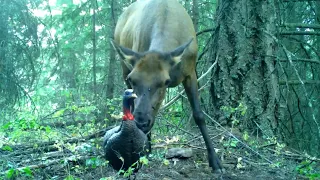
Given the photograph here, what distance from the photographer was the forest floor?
486 cm

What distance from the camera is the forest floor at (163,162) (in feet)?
15.9

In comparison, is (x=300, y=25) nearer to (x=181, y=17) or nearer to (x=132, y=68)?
(x=181, y=17)

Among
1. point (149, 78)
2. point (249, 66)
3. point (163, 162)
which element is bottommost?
point (163, 162)

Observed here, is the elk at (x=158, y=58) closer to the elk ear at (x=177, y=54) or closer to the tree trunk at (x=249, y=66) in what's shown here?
the elk ear at (x=177, y=54)

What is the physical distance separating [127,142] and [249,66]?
359 centimetres

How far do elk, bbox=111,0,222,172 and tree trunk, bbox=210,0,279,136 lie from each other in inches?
50.8

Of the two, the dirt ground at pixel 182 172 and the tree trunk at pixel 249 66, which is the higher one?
the tree trunk at pixel 249 66

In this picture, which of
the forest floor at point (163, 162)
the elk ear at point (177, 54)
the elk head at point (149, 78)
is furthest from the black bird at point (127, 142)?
the elk ear at point (177, 54)

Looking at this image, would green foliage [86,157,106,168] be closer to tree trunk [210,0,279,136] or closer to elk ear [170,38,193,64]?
elk ear [170,38,193,64]

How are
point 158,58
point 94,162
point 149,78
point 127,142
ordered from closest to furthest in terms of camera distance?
point 127,142
point 94,162
point 149,78
point 158,58

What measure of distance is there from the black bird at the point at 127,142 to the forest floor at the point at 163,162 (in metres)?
0.24

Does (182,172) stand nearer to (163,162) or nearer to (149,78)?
(163,162)

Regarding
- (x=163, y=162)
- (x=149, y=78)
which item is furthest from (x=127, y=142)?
(x=149, y=78)

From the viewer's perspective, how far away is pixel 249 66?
715 cm
